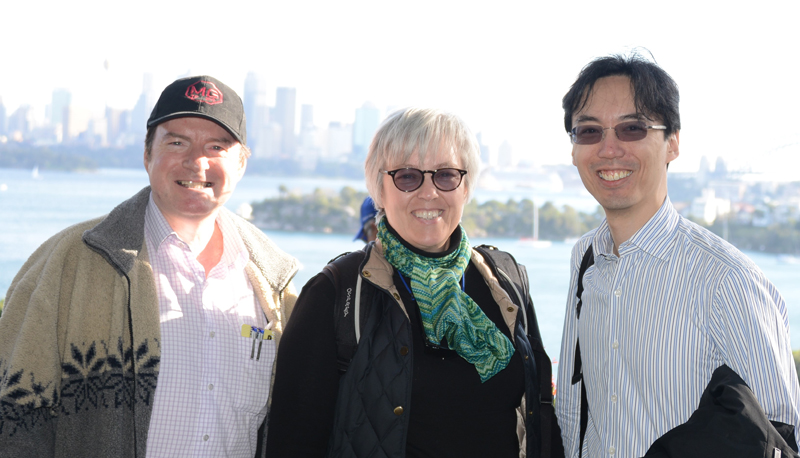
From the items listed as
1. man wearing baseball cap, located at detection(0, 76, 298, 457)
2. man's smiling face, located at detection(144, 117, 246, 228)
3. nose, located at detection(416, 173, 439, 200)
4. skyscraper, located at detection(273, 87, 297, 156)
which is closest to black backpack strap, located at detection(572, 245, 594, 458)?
nose, located at detection(416, 173, 439, 200)

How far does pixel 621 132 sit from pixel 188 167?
65.6 inches

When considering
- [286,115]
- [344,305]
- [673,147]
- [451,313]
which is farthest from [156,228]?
[286,115]

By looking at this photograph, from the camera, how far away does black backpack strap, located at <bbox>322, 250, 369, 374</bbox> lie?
224 centimetres

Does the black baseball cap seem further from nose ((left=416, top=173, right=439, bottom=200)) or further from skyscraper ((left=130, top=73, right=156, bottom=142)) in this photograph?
skyscraper ((left=130, top=73, right=156, bottom=142))

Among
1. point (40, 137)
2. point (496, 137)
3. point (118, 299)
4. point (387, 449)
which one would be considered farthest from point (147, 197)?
point (40, 137)

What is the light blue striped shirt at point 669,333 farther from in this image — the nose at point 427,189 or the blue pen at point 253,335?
the blue pen at point 253,335

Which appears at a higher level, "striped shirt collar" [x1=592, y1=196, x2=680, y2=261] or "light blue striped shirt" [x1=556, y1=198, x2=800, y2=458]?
"striped shirt collar" [x1=592, y1=196, x2=680, y2=261]

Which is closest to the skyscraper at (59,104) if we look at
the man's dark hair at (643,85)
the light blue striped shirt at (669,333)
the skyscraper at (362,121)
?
the skyscraper at (362,121)

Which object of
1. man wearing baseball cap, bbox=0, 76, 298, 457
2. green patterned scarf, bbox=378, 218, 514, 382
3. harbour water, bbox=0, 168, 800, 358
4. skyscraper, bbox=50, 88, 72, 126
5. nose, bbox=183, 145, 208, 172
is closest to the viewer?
man wearing baseball cap, bbox=0, 76, 298, 457

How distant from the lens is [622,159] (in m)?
2.40

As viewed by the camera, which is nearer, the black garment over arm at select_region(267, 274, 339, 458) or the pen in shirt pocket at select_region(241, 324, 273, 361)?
the black garment over arm at select_region(267, 274, 339, 458)

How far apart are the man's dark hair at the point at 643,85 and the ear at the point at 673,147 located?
26 millimetres

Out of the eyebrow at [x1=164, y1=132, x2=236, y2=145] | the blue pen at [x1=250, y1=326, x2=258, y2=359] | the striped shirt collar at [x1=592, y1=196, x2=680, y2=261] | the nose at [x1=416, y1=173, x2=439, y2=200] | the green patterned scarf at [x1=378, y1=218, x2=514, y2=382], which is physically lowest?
the blue pen at [x1=250, y1=326, x2=258, y2=359]

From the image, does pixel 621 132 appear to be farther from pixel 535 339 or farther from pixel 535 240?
pixel 535 240
